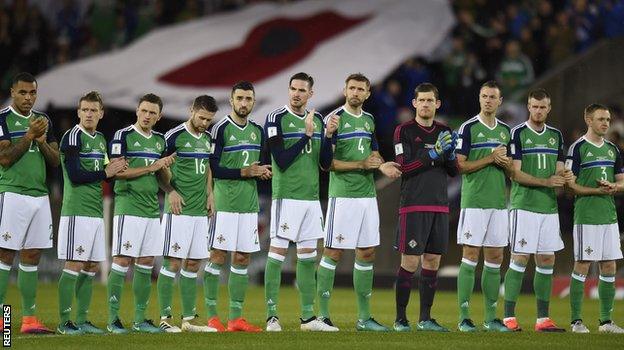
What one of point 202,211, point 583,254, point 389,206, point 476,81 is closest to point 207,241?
point 202,211

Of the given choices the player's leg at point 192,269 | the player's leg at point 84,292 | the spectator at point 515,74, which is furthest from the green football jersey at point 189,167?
the spectator at point 515,74

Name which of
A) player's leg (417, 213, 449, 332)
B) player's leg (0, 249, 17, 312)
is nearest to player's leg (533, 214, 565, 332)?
player's leg (417, 213, 449, 332)

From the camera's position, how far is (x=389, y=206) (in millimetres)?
23812

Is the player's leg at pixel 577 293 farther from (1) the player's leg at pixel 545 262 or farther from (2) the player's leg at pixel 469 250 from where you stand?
(2) the player's leg at pixel 469 250

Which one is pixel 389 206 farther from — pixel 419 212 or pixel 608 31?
pixel 419 212

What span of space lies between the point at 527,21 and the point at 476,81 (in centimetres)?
158

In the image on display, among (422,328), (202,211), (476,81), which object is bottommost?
(422,328)

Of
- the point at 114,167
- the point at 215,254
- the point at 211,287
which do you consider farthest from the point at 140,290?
the point at 114,167

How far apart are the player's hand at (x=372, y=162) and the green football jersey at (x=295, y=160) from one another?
Answer: 57 centimetres

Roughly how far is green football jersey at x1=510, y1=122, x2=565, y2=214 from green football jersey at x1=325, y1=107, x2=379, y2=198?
163 centimetres

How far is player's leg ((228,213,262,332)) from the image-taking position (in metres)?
14.6

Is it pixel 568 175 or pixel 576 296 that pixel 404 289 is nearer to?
pixel 576 296

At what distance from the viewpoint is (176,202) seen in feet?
47.8

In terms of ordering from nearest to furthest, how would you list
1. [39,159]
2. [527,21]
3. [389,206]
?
[39,159] → [389,206] → [527,21]
